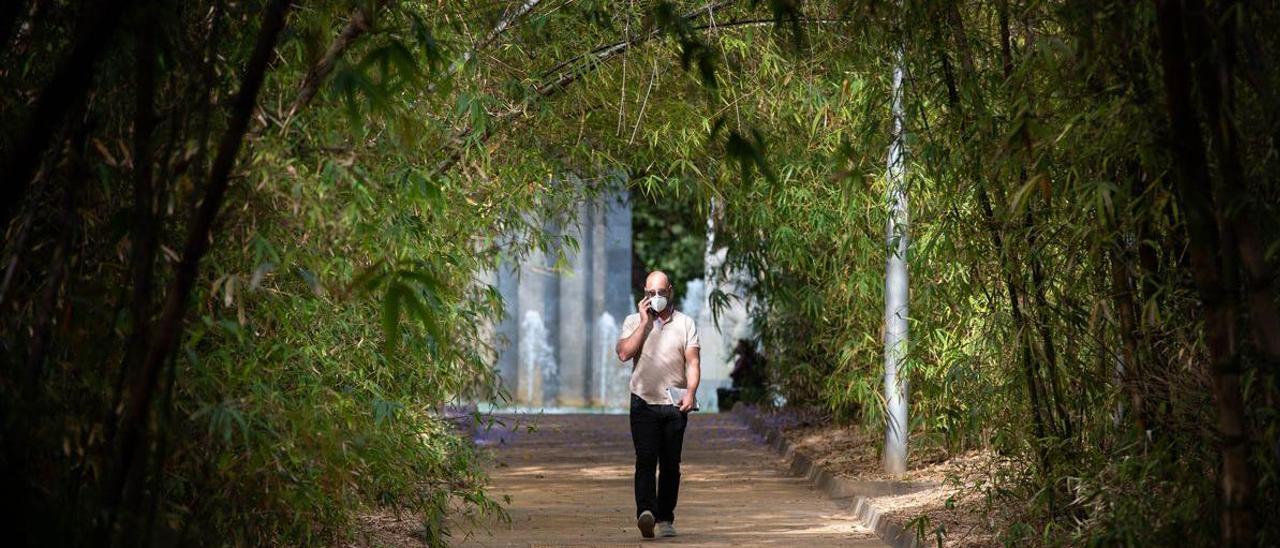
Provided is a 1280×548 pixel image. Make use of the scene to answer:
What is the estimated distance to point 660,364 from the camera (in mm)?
9609

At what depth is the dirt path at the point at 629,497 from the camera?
32.8 feet

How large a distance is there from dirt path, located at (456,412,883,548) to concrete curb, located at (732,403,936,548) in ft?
0.33

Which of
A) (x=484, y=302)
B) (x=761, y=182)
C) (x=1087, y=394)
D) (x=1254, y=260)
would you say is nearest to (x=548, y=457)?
(x=761, y=182)

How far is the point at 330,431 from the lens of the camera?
20.5 ft

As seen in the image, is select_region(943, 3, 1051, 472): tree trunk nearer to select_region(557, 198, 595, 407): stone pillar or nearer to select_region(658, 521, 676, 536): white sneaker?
select_region(658, 521, 676, 536): white sneaker

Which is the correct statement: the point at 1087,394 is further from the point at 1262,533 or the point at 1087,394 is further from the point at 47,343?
the point at 47,343

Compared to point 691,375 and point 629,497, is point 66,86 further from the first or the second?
point 629,497

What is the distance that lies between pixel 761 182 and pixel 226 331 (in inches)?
247

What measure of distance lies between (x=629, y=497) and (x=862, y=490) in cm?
173

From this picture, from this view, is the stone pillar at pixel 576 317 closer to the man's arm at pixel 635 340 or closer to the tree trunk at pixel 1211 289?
the man's arm at pixel 635 340

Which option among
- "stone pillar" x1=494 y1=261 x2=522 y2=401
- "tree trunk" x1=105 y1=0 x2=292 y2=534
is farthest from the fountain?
"tree trunk" x1=105 y1=0 x2=292 y2=534

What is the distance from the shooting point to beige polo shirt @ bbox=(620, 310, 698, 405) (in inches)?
378

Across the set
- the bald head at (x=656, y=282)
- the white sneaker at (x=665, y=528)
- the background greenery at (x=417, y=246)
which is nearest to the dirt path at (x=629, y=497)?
the white sneaker at (x=665, y=528)

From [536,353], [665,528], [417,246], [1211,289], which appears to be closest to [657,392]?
[665,528]
